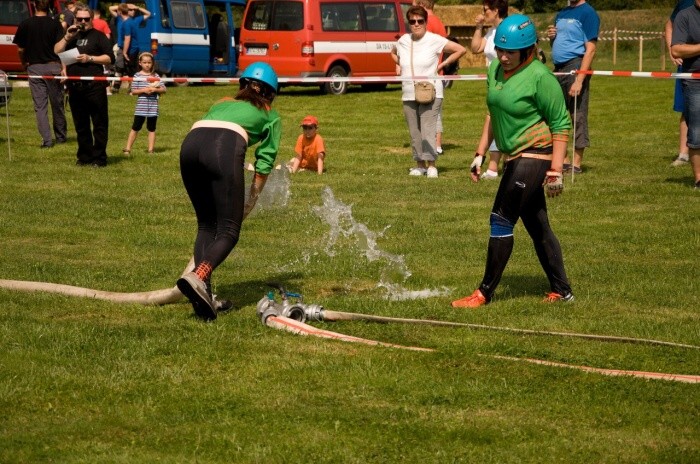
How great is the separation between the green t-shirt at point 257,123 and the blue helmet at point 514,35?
5.13 ft

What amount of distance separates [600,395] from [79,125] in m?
11.7

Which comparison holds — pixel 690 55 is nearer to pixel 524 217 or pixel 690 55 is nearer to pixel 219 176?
pixel 524 217

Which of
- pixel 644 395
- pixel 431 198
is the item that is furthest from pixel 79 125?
pixel 644 395

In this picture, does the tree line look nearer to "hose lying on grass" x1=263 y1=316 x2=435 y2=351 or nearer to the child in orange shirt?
the child in orange shirt

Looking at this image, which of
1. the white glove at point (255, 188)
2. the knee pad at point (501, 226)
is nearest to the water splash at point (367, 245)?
the knee pad at point (501, 226)

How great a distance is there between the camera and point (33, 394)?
20.1 feet

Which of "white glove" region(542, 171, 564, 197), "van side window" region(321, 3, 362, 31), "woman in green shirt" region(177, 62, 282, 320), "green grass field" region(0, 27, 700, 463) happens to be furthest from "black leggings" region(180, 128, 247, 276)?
"van side window" region(321, 3, 362, 31)

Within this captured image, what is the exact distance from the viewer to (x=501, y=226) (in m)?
8.21

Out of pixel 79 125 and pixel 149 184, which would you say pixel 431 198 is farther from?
pixel 79 125

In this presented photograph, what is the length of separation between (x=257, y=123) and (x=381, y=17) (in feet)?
72.2

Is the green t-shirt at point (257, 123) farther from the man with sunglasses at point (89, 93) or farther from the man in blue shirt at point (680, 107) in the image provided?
the man with sunglasses at point (89, 93)

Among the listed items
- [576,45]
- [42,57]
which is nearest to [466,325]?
[576,45]

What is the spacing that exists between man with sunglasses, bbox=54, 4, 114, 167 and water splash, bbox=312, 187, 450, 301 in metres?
4.01

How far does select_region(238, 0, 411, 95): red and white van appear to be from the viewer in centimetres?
2778
